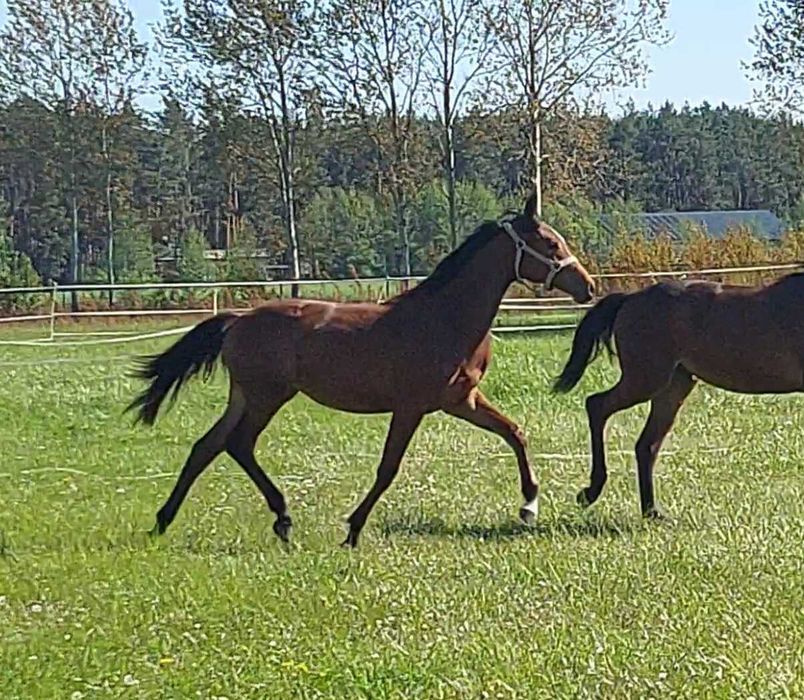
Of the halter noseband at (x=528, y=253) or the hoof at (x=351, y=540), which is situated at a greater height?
the halter noseband at (x=528, y=253)

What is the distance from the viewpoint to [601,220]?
51.4 m

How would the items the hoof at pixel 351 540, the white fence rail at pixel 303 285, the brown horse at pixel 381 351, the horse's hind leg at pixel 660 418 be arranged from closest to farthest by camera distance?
the hoof at pixel 351 540, the brown horse at pixel 381 351, the horse's hind leg at pixel 660 418, the white fence rail at pixel 303 285

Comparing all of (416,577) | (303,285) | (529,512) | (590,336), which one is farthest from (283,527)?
(303,285)

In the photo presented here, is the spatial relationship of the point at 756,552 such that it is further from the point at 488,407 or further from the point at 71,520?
the point at 71,520

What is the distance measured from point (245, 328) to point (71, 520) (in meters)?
1.89

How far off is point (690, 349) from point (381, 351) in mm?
2221

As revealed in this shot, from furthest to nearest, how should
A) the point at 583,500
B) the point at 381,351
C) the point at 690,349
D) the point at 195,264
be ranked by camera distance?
the point at 195,264 < the point at 690,349 < the point at 583,500 < the point at 381,351

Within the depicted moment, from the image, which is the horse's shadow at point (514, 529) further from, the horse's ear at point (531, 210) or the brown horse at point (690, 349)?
the horse's ear at point (531, 210)

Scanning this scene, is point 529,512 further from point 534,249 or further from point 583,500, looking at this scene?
point 534,249

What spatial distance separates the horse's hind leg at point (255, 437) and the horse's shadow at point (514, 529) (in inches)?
25.1

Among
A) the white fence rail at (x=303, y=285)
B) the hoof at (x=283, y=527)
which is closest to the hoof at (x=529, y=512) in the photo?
the hoof at (x=283, y=527)

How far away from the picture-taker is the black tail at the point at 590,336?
9.49 m

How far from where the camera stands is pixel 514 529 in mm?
8156

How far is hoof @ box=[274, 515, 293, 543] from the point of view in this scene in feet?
26.8
